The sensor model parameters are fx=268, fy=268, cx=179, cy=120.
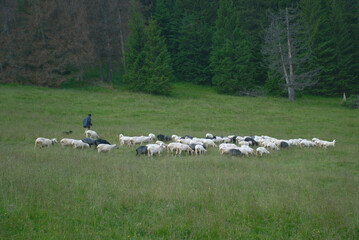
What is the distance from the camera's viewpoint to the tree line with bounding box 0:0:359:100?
3759 cm

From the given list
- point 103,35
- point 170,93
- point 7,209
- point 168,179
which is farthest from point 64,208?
point 103,35

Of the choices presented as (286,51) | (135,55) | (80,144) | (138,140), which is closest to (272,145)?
(138,140)

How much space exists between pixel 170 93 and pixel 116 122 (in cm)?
1820

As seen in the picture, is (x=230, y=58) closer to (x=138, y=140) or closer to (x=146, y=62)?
(x=146, y=62)

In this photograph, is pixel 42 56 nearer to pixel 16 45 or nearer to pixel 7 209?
pixel 16 45

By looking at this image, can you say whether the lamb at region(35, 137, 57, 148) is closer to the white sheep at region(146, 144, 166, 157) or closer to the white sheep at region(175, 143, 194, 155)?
the white sheep at region(146, 144, 166, 157)

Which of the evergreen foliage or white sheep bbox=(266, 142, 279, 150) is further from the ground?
the evergreen foliage

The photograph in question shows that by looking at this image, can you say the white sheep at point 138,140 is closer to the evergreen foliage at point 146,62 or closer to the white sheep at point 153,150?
the white sheep at point 153,150

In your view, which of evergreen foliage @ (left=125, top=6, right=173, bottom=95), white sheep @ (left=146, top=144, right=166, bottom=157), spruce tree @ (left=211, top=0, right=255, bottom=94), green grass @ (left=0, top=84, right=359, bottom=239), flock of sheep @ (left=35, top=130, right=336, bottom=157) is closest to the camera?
green grass @ (left=0, top=84, right=359, bottom=239)

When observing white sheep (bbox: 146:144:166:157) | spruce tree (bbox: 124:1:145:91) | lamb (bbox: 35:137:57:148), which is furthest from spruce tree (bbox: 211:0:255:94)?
lamb (bbox: 35:137:57:148)

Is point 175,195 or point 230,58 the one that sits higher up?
point 230,58

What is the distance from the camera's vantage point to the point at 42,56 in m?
36.5

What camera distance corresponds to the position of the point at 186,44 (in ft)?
179

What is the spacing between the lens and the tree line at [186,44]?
1480 inches
